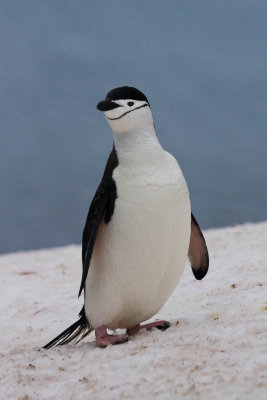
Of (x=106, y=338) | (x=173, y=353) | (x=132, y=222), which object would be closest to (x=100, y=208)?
(x=132, y=222)

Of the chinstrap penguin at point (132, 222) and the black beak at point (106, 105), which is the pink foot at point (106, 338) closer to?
the chinstrap penguin at point (132, 222)

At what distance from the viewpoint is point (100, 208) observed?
2535 mm

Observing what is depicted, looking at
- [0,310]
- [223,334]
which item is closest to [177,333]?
[223,334]

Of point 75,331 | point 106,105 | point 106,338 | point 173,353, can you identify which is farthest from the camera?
point 75,331

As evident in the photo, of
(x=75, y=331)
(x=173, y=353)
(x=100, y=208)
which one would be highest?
(x=100, y=208)

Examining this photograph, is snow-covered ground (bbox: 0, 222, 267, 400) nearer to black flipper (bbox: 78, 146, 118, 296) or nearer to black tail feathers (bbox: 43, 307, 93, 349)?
black tail feathers (bbox: 43, 307, 93, 349)

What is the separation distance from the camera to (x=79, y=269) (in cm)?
578

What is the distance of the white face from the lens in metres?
2.53

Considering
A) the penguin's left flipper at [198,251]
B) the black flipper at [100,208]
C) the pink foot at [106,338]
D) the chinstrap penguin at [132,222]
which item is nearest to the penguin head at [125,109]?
the chinstrap penguin at [132,222]

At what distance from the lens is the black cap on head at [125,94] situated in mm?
2553

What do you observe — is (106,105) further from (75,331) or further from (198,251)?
(75,331)

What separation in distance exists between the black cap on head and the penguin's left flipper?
2.14 feet

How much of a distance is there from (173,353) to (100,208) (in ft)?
2.11

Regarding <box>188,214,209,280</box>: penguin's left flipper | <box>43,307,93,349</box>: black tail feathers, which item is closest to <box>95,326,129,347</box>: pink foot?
<box>43,307,93,349</box>: black tail feathers
